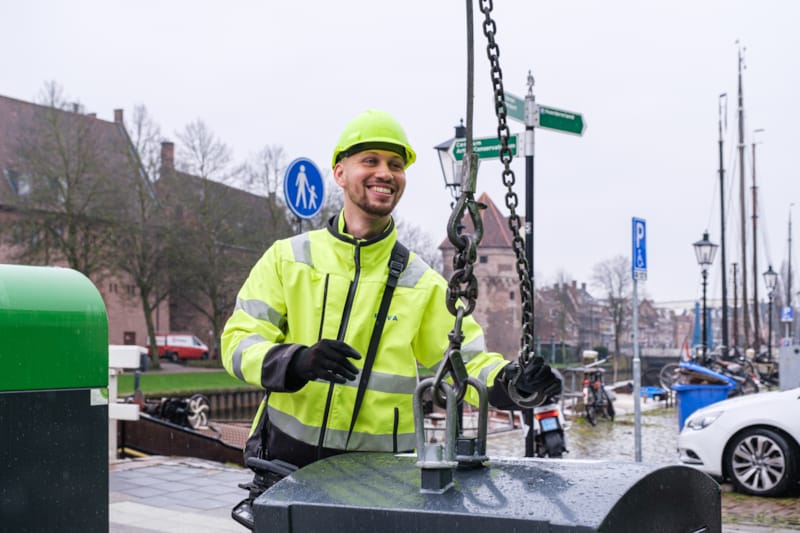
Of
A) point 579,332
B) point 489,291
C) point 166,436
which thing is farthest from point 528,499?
point 579,332

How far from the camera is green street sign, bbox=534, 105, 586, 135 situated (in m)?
8.41

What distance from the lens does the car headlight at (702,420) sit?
29.0 feet

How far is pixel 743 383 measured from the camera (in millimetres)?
17828

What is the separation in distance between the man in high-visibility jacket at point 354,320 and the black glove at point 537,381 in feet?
0.45

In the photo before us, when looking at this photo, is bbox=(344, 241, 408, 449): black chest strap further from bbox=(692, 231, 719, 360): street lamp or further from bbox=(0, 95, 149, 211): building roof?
bbox=(0, 95, 149, 211): building roof

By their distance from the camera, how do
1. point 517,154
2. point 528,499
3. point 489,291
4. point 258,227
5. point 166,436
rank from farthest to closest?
point 489,291, point 258,227, point 166,436, point 517,154, point 528,499

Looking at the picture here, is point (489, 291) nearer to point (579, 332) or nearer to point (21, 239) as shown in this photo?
point (579, 332)

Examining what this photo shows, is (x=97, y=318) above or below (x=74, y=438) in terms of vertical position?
above

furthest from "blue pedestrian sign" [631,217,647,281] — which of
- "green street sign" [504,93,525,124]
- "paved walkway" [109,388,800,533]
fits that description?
"paved walkway" [109,388,800,533]

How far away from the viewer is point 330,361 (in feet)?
7.27

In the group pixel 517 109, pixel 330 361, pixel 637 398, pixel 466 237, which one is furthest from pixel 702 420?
pixel 466 237

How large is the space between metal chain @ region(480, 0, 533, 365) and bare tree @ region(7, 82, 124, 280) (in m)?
35.2

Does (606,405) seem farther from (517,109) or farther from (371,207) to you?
(371,207)

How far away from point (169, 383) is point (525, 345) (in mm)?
32670
